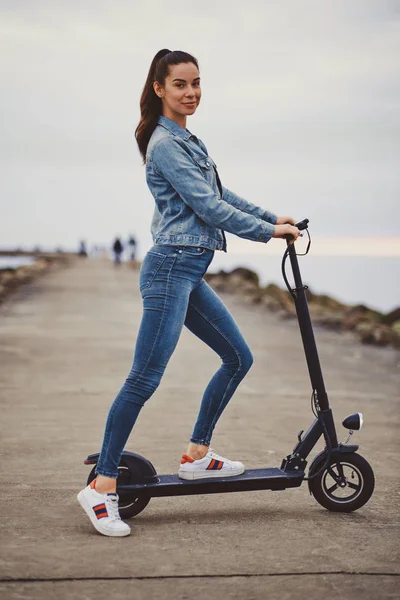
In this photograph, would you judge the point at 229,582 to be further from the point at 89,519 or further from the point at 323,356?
the point at 323,356

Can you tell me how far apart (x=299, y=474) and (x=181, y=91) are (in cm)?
198

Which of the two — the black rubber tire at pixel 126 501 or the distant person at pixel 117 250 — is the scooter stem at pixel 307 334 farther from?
the distant person at pixel 117 250

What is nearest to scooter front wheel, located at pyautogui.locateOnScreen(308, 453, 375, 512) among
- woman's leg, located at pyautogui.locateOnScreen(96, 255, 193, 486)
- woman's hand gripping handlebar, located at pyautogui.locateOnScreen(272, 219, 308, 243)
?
woman's leg, located at pyautogui.locateOnScreen(96, 255, 193, 486)

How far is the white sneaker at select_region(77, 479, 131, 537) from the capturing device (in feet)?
14.0

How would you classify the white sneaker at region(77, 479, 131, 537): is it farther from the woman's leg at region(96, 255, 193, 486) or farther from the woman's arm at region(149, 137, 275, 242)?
the woman's arm at region(149, 137, 275, 242)

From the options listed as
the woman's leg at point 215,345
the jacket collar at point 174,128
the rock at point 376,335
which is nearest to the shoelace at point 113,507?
the woman's leg at point 215,345

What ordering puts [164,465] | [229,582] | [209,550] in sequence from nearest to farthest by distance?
[229,582] < [209,550] < [164,465]

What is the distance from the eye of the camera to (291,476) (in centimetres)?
461

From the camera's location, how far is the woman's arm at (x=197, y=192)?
169 inches

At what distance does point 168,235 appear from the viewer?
173 inches

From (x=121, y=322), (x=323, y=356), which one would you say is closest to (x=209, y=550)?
(x=323, y=356)

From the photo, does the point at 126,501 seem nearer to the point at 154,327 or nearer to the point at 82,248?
the point at 154,327

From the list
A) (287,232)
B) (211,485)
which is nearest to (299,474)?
→ (211,485)

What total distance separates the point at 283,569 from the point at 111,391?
5071 millimetres
